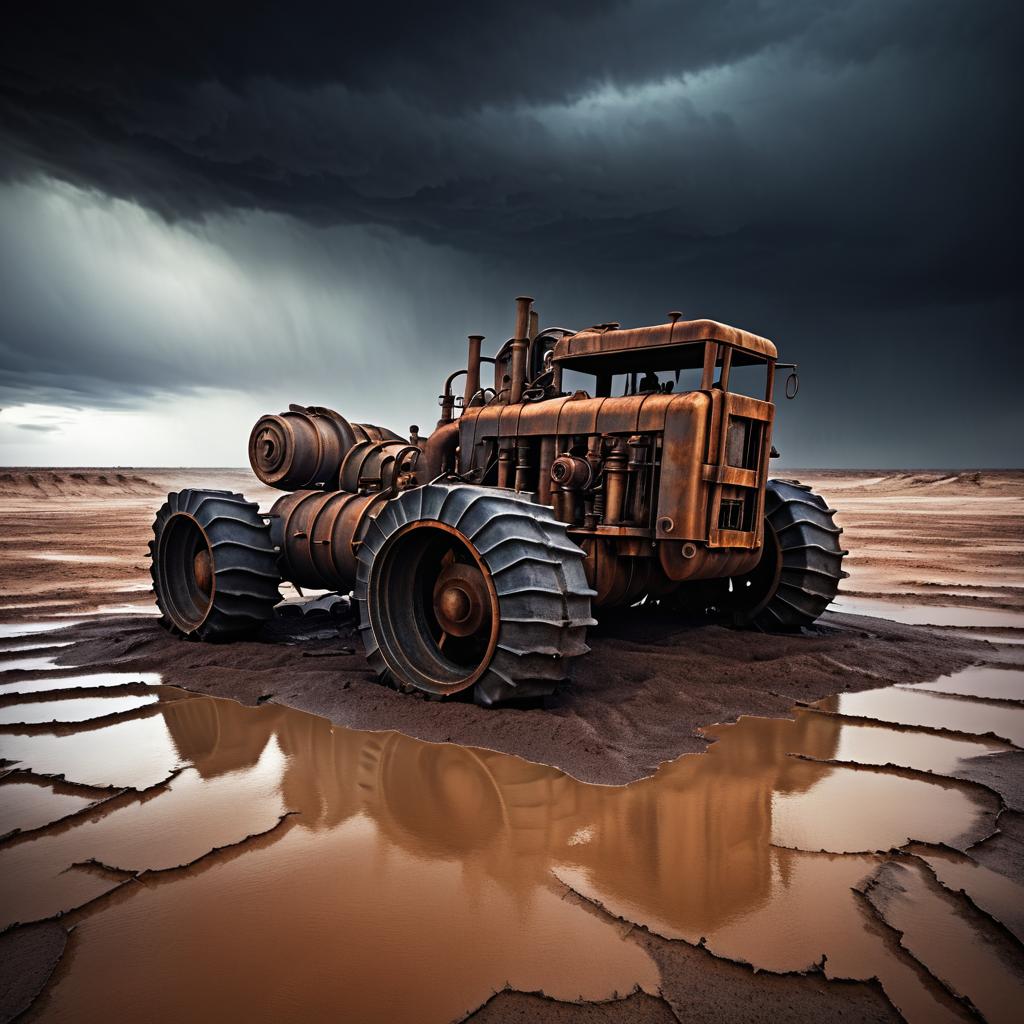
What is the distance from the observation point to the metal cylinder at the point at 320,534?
752cm

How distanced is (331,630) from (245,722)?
2.87m

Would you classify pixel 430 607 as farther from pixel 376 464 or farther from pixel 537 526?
pixel 376 464

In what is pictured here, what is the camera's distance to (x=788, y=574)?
287 inches

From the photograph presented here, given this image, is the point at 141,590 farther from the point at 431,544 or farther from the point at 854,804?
the point at 854,804

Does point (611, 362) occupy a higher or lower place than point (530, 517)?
higher

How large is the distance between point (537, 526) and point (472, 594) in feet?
2.38

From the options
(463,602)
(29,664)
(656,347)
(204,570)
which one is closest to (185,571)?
(204,570)

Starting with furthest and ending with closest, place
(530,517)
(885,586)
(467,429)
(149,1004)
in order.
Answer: (885,586) → (467,429) → (530,517) → (149,1004)

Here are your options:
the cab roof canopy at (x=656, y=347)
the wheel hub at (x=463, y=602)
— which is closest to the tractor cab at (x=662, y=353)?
the cab roof canopy at (x=656, y=347)

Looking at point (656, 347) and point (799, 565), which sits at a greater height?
point (656, 347)

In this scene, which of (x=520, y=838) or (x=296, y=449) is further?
(x=296, y=449)

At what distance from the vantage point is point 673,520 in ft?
18.0

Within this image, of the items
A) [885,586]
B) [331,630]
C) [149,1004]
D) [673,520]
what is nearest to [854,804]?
[673,520]

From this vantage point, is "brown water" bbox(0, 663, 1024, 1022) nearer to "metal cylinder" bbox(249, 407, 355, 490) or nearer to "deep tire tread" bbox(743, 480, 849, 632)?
"deep tire tread" bbox(743, 480, 849, 632)
